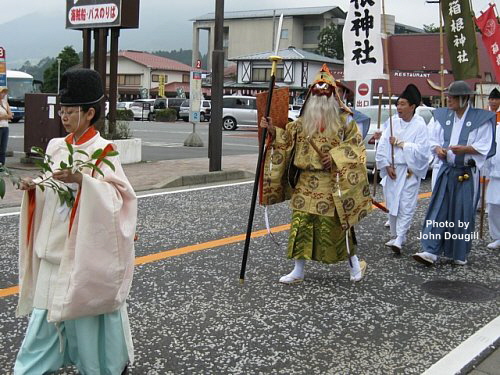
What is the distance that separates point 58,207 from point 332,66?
4833 centimetres

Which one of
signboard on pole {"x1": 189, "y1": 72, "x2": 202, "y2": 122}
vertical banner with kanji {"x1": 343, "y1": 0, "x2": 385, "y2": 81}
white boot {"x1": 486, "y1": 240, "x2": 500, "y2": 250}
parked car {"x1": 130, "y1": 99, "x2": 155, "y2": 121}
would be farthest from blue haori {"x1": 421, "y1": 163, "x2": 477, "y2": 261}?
parked car {"x1": 130, "y1": 99, "x2": 155, "y2": 121}

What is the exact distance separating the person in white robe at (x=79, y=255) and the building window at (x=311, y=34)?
6218 cm

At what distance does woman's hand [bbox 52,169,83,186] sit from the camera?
8.48ft

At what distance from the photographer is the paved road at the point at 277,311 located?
365cm

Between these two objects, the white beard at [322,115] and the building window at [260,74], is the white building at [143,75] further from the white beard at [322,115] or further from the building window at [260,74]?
the white beard at [322,115]

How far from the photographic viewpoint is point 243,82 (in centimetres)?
5038

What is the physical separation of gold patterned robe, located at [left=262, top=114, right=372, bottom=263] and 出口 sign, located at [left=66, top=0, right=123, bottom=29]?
341 inches

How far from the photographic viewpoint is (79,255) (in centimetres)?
267

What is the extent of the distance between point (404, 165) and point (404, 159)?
77mm

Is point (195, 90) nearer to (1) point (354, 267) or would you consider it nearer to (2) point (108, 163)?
(1) point (354, 267)

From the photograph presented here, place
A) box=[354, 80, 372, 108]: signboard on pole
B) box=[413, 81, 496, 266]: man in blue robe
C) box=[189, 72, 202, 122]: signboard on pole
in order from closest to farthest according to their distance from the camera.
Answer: box=[413, 81, 496, 266]: man in blue robe, box=[354, 80, 372, 108]: signboard on pole, box=[189, 72, 202, 122]: signboard on pole

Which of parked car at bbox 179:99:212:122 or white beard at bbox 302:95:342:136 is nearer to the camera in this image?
white beard at bbox 302:95:342:136

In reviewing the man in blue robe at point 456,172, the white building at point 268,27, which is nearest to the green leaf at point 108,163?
the man in blue robe at point 456,172

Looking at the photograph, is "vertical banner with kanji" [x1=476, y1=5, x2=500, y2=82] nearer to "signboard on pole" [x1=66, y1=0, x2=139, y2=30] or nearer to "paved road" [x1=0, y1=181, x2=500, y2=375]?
"paved road" [x1=0, y1=181, x2=500, y2=375]
